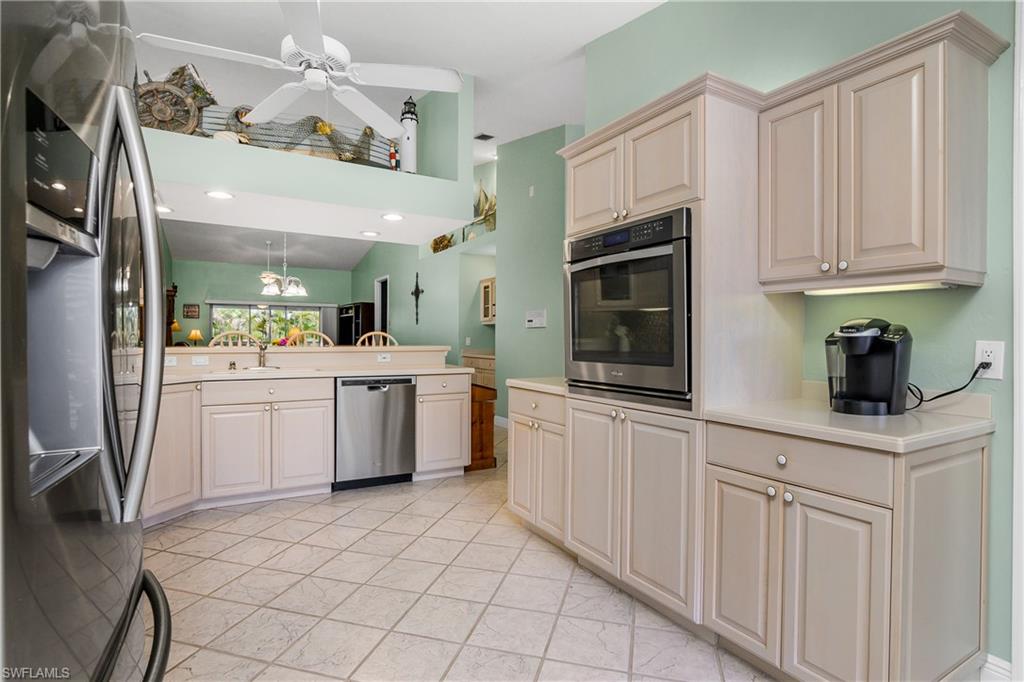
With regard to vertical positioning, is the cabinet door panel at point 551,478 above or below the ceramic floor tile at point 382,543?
above

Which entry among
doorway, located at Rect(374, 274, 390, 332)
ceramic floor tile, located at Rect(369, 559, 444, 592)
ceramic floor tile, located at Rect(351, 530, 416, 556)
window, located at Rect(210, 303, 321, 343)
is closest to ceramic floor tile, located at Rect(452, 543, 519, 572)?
ceramic floor tile, located at Rect(369, 559, 444, 592)

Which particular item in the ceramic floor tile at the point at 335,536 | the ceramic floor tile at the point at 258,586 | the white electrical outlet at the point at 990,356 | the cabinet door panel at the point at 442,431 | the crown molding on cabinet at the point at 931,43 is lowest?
the ceramic floor tile at the point at 258,586

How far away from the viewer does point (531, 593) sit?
236 centimetres

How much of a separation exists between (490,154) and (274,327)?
7.12m

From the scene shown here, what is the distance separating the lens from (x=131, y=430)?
812 mm

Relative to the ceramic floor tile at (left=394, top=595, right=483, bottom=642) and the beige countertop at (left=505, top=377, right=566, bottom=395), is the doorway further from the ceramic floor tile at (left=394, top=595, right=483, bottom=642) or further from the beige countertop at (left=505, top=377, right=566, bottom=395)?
the ceramic floor tile at (left=394, top=595, right=483, bottom=642)

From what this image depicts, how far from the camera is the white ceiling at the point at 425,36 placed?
3.04 metres

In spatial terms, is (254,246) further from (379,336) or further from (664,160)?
(664,160)

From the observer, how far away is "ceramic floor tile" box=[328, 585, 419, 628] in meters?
2.12

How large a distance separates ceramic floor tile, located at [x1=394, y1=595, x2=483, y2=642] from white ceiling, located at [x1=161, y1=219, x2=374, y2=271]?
288 inches

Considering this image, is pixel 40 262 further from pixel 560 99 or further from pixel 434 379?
pixel 560 99

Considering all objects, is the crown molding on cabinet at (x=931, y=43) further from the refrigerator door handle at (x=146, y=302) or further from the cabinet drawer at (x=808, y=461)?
the refrigerator door handle at (x=146, y=302)

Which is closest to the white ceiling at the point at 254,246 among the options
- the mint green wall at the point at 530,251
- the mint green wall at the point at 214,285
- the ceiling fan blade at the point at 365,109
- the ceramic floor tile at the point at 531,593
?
the mint green wall at the point at 214,285
